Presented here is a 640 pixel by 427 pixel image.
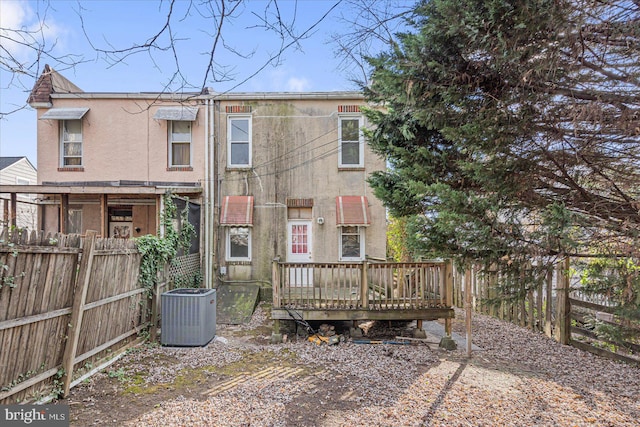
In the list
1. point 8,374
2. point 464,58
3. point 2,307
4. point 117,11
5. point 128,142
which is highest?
point 128,142

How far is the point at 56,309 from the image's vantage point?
3.86 m

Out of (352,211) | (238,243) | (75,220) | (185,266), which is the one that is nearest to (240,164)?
(238,243)

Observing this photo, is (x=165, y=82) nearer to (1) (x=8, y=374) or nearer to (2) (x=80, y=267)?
(2) (x=80, y=267)

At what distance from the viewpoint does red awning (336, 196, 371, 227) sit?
9914 mm

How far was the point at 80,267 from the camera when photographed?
4.19 metres

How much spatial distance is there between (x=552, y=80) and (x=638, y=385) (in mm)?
4368

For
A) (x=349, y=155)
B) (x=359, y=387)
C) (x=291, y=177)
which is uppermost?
(x=349, y=155)

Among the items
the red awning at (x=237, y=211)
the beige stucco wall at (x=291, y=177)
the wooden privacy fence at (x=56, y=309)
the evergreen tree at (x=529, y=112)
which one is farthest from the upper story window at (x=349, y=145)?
the evergreen tree at (x=529, y=112)

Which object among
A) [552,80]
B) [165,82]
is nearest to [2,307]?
[165,82]

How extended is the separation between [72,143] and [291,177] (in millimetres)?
A: 6833

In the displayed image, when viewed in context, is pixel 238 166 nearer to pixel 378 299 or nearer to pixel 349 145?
pixel 349 145

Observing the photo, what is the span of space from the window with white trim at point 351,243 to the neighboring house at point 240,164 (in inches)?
1.2

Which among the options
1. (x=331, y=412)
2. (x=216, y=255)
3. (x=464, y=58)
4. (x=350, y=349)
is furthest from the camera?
(x=216, y=255)

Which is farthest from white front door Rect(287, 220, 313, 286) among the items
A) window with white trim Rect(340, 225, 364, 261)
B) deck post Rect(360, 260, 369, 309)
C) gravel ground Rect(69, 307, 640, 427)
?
gravel ground Rect(69, 307, 640, 427)
